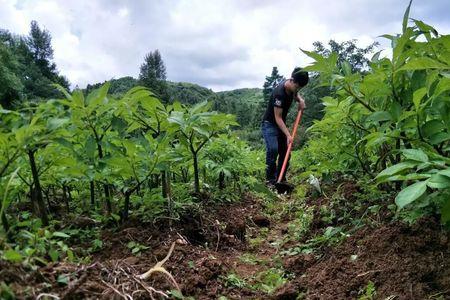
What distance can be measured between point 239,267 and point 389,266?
3.40 ft

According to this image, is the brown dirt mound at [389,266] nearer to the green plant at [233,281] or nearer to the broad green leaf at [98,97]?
the green plant at [233,281]

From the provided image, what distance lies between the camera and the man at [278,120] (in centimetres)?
644

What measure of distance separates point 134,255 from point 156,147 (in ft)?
2.15

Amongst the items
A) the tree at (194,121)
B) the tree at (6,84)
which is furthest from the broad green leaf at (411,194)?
the tree at (6,84)

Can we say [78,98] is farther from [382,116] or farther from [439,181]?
[439,181]

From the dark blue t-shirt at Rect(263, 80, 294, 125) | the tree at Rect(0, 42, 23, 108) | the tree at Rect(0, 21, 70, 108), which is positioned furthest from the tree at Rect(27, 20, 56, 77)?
the dark blue t-shirt at Rect(263, 80, 294, 125)

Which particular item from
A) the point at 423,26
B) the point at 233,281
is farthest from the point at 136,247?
the point at 423,26

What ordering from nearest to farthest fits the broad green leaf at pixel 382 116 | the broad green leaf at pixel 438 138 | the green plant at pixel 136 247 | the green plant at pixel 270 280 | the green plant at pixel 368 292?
1. the broad green leaf at pixel 438 138
2. the green plant at pixel 368 292
3. the broad green leaf at pixel 382 116
4. the green plant at pixel 136 247
5. the green plant at pixel 270 280

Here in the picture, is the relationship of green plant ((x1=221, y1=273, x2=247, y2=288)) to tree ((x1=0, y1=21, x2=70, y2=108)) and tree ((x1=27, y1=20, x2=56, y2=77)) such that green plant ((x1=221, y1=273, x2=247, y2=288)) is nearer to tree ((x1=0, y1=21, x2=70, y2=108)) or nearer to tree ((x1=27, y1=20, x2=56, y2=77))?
tree ((x1=0, y1=21, x2=70, y2=108))

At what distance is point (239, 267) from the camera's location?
264 centimetres

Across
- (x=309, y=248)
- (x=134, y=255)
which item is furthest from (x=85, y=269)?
(x=309, y=248)

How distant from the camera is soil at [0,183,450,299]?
1.39 metres

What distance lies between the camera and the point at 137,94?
7.13 feet

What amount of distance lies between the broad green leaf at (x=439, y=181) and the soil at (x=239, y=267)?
1.92ft
